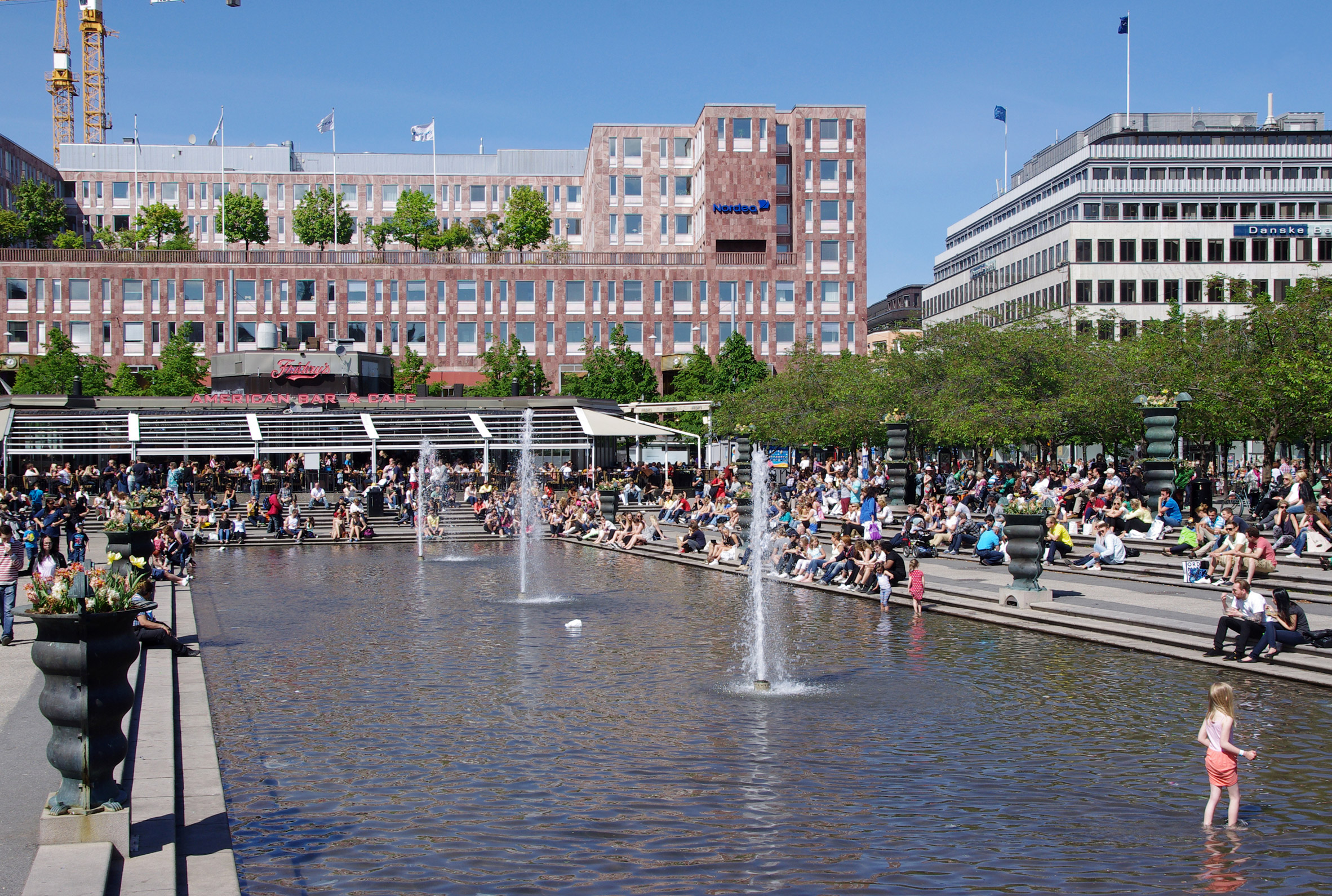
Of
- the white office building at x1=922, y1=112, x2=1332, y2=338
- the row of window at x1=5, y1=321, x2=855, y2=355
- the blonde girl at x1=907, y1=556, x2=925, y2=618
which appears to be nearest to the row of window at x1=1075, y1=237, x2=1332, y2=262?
the white office building at x1=922, y1=112, x2=1332, y2=338

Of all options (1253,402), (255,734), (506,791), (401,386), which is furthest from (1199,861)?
(401,386)

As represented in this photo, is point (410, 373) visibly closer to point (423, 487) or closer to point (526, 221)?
point (526, 221)

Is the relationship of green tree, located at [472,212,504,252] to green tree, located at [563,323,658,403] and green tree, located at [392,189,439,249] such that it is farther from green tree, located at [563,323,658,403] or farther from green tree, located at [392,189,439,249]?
green tree, located at [563,323,658,403]

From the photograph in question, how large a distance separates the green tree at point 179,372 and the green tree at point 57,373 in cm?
349

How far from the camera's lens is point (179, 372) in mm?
74438

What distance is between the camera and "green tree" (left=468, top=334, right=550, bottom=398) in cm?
7694

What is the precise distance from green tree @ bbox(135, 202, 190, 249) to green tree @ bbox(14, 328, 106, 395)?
59.1 ft

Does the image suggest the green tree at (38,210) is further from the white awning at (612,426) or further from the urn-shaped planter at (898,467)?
the urn-shaped planter at (898,467)

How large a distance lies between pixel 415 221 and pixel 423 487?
4989cm

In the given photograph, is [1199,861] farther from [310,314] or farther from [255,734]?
[310,314]

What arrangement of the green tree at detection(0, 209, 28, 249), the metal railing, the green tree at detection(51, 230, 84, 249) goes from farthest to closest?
the green tree at detection(51, 230, 84, 249) → the green tree at detection(0, 209, 28, 249) → the metal railing

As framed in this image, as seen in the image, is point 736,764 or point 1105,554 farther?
point 1105,554

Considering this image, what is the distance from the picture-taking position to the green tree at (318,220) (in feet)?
296

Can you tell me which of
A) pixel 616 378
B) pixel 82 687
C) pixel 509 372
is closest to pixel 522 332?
pixel 509 372
